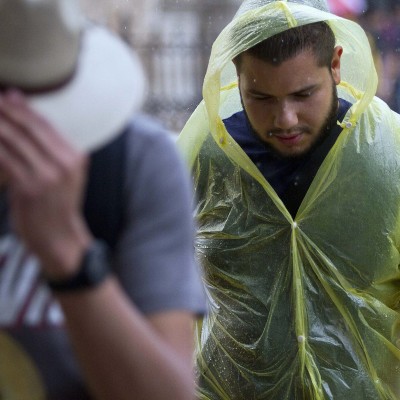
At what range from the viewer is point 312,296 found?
3.01m

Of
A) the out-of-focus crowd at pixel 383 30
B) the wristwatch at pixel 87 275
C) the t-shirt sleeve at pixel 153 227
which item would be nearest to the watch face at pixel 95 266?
the wristwatch at pixel 87 275

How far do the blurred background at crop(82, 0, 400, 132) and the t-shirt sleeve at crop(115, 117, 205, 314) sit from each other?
7.09 metres

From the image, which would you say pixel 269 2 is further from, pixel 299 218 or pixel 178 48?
pixel 178 48

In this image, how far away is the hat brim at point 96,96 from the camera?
1254 mm

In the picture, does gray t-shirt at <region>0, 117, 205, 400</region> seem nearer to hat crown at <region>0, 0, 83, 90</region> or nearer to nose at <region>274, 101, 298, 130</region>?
hat crown at <region>0, 0, 83, 90</region>

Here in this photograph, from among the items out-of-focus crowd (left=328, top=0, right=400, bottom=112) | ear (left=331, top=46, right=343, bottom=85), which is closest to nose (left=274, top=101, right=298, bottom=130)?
ear (left=331, top=46, right=343, bottom=85)

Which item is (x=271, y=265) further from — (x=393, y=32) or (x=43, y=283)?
(x=393, y=32)

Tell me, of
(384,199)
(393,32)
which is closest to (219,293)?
(384,199)

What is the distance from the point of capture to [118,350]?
4.08ft

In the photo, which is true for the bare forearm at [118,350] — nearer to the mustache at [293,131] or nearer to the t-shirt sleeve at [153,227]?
the t-shirt sleeve at [153,227]

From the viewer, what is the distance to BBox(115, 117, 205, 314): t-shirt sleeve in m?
1.32

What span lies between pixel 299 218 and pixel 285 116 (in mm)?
273

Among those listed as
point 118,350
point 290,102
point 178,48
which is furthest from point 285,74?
point 178,48

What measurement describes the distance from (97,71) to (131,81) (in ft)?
0.13
